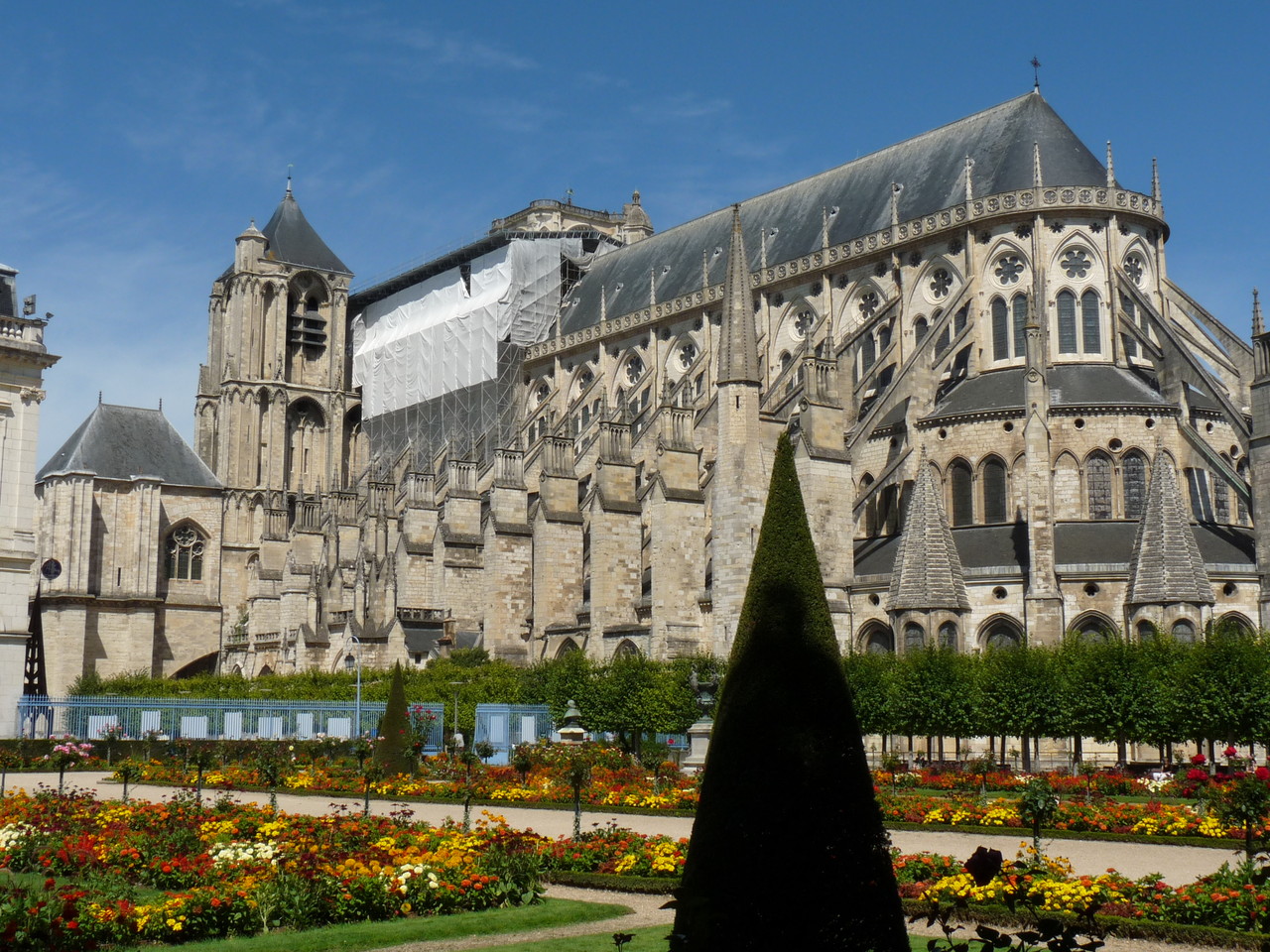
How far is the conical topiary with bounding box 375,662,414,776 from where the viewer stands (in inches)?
1008

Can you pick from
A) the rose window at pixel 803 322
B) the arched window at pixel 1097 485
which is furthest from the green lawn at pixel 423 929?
the rose window at pixel 803 322

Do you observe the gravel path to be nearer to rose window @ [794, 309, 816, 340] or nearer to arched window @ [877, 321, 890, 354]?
arched window @ [877, 321, 890, 354]

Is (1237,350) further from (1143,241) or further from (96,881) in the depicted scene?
(96,881)

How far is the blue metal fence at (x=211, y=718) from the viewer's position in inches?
1340

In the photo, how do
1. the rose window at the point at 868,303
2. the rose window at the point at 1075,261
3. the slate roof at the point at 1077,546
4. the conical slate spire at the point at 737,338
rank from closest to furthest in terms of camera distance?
1. the slate roof at the point at 1077,546
2. the conical slate spire at the point at 737,338
3. the rose window at the point at 1075,261
4. the rose window at the point at 868,303

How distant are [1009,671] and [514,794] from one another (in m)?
10.6

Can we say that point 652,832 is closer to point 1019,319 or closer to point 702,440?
point 702,440

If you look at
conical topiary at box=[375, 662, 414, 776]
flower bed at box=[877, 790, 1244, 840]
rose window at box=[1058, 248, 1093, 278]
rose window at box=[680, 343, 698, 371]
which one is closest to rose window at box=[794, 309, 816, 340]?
rose window at box=[680, 343, 698, 371]

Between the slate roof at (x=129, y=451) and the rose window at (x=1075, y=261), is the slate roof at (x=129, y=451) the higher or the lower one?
the lower one

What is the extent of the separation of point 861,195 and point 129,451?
30432 millimetres

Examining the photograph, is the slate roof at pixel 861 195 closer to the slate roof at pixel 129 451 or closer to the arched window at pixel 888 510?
the arched window at pixel 888 510

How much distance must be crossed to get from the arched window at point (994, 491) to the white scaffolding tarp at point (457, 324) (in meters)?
26.5

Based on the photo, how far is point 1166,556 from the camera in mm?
30000

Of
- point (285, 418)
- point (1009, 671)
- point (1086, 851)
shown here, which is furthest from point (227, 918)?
point (285, 418)
